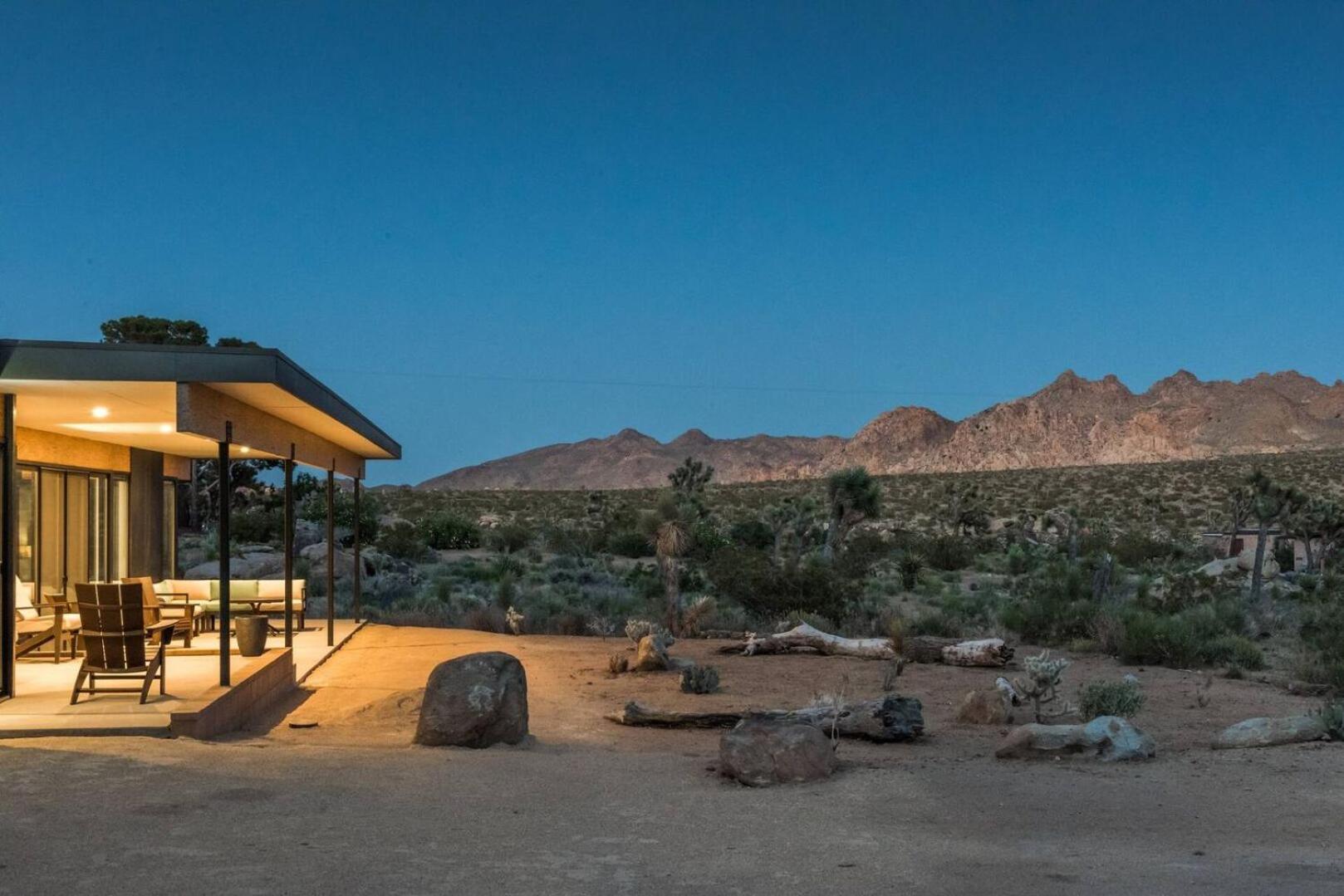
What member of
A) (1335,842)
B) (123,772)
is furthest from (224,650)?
(1335,842)

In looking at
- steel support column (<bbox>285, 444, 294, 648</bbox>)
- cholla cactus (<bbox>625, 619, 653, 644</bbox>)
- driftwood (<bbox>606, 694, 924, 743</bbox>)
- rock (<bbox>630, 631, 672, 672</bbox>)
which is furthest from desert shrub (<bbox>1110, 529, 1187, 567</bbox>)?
steel support column (<bbox>285, 444, 294, 648</bbox>)

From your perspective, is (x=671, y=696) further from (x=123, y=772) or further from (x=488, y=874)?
(x=488, y=874)

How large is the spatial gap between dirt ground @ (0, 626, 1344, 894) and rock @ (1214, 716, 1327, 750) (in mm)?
161

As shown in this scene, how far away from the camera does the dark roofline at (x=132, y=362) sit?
9.42 m

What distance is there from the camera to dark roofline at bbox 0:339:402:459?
9422 millimetres

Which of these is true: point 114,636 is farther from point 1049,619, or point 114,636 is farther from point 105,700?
point 1049,619

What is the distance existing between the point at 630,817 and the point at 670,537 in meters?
12.6

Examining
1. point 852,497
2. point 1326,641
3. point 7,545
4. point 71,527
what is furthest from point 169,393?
point 852,497

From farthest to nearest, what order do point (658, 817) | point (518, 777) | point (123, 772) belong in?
1. point (518, 777)
2. point (123, 772)
3. point (658, 817)

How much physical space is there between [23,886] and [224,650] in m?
5.25

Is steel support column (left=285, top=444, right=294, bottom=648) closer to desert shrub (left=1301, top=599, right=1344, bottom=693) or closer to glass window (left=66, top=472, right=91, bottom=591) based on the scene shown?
glass window (left=66, top=472, right=91, bottom=591)

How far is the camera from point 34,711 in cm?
947

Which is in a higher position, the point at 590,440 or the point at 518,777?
the point at 590,440

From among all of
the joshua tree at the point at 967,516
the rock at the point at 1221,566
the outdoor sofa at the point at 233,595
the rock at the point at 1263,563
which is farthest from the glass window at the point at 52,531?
the joshua tree at the point at 967,516
